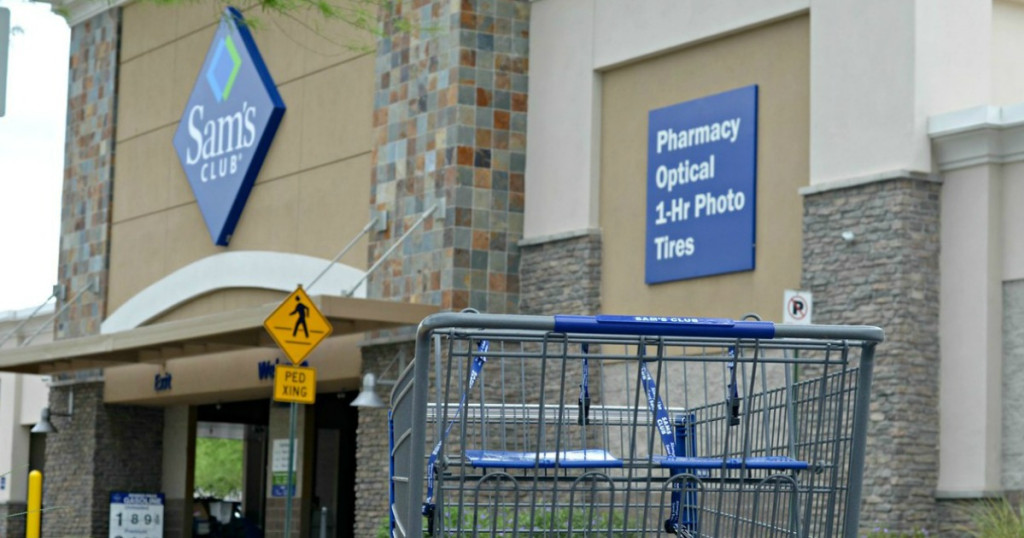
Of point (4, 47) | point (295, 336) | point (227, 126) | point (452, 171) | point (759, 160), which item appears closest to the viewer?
point (4, 47)

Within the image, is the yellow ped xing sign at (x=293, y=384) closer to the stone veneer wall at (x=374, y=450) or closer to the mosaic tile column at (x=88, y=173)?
the stone veneer wall at (x=374, y=450)

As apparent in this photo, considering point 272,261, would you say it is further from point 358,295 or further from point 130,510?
point 130,510

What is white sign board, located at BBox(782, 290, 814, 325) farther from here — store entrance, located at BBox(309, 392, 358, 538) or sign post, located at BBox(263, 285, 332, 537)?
store entrance, located at BBox(309, 392, 358, 538)

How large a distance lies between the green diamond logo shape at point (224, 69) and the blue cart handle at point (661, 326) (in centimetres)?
2290

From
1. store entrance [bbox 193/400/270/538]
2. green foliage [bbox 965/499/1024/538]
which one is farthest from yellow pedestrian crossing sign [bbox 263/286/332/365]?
store entrance [bbox 193/400/270/538]

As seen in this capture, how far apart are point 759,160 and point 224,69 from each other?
11.3m

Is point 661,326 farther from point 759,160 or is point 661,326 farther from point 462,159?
point 462,159

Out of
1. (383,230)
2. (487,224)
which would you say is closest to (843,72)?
(487,224)

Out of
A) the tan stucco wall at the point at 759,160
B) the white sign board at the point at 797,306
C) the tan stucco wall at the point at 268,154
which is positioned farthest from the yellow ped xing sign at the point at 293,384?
the tan stucco wall at the point at 268,154

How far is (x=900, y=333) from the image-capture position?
1677cm

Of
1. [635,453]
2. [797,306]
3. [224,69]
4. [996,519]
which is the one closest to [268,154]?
[224,69]

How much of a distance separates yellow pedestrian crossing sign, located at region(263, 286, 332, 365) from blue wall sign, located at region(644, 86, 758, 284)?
5935 mm

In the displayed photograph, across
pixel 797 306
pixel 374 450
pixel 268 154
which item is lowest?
pixel 374 450

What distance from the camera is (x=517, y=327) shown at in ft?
14.8
